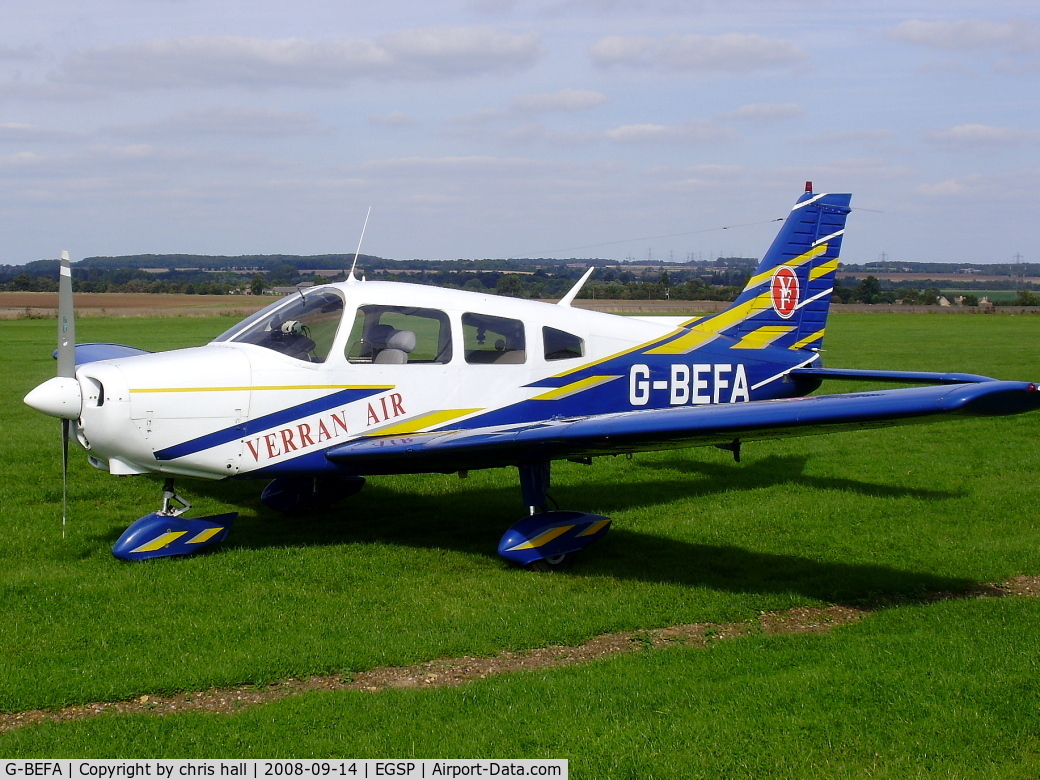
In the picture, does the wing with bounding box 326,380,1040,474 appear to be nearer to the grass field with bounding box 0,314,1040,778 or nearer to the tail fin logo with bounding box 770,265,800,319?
the grass field with bounding box 0,314,1040,778

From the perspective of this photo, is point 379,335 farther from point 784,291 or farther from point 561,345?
point 784,291

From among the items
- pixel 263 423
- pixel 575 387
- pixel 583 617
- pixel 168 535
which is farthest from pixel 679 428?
pixel 168 535

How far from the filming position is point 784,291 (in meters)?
10.4

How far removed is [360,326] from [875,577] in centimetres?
449

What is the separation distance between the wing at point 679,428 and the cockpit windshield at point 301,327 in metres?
0.84

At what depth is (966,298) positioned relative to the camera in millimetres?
75125

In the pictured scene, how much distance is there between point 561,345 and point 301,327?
229cm

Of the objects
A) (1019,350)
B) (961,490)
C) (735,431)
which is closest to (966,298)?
(1019,350)

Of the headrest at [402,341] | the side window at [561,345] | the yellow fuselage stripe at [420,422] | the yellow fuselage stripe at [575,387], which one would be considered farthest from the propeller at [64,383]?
the side window at [561,345]

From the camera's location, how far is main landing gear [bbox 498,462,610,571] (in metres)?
7.46

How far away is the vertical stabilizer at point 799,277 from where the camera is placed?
10.3m

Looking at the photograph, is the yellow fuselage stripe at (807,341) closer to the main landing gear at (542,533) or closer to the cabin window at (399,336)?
the main landing gear at (542,533)

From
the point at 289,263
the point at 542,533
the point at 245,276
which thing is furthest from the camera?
the point at 245,276
